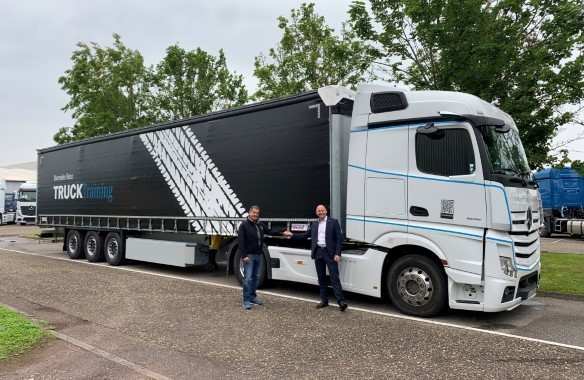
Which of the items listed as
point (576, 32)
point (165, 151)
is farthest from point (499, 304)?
point (165, 151)

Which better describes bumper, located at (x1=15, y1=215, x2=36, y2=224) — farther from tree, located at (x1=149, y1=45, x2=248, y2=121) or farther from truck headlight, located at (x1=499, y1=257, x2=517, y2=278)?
truck headlight, located at (x1=499, y1=257, x2=517, y2=278)

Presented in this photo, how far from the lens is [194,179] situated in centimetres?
1020

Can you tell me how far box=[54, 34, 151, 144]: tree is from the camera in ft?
70.2

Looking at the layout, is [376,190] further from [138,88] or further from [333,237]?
[138,88]

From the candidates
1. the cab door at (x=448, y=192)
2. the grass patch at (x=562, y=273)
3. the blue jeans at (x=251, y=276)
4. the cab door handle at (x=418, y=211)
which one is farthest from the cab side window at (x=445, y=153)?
the grass patch at (x=562, y=273)

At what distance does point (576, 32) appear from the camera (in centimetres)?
941

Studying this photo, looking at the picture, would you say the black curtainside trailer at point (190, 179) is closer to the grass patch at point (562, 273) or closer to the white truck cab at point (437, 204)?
the white truck cab at point (437, 204)

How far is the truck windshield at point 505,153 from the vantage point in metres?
6.40

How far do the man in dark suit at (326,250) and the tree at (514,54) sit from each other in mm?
4632

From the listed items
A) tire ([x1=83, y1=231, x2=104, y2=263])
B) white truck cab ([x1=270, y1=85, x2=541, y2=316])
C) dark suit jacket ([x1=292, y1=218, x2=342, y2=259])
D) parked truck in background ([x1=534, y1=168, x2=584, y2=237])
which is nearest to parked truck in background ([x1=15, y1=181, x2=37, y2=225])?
Answer: tire ([x1=83, y1=231, x2=104, y2=263])

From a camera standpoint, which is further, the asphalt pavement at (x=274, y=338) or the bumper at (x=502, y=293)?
the bumper at (x=502, y=293)

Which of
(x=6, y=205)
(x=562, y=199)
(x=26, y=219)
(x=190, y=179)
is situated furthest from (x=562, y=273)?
(x=6, y=205)

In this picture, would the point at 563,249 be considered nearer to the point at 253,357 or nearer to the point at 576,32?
the point at 576,32

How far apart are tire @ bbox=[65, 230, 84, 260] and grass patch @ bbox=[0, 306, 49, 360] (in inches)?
319
